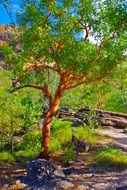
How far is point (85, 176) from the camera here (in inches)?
874

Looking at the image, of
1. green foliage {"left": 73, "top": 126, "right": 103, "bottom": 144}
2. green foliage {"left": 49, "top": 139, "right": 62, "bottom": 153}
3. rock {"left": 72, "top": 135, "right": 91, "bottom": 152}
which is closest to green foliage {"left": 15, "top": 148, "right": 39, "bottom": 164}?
green foliage {"left": 49, "top": 139, "right": 62, "bottom": 153}

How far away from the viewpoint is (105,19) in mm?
21125

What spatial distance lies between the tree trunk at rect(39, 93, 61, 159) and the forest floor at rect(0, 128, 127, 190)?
1519 millimetres

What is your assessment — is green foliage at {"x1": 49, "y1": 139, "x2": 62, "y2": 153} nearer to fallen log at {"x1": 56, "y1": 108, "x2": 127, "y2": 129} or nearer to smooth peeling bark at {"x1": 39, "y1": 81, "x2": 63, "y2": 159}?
smooth peeling bark at {"x1": 39, "y1": 81, "x2": 63, "y2": 159}

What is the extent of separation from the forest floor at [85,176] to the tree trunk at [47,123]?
4.99ft

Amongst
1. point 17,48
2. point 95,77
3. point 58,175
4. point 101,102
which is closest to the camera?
point 58,175

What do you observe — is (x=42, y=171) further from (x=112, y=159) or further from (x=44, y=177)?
(x=112, y=159)

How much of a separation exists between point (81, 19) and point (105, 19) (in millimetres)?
1230

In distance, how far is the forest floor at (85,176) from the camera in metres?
20.0

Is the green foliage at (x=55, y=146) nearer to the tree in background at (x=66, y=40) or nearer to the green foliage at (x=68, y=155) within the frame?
the green foliage at (x=68, y=155)

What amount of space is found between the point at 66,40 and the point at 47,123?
548cm

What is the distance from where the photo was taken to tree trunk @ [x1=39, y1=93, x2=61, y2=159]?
2412 cm

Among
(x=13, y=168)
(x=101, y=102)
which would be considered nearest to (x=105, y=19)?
(x=13, y=168)

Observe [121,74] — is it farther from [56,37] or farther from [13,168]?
[13,168]
